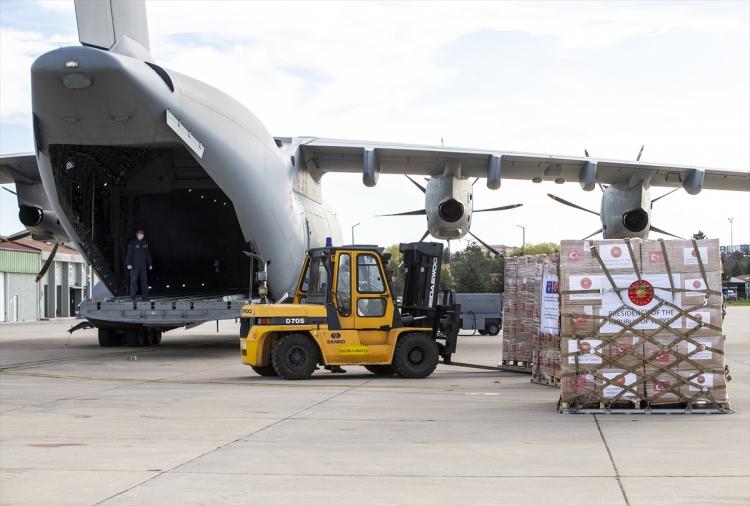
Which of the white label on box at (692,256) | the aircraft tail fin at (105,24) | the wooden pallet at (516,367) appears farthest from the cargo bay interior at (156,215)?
the white label on box at (692,256)

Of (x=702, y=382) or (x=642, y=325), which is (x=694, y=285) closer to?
(x=642, y=325)

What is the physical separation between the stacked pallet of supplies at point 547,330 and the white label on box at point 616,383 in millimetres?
2071

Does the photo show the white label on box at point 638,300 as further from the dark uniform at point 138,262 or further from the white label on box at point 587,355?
the dark uniform at point 138,262

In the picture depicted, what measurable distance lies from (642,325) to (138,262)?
1185 cm

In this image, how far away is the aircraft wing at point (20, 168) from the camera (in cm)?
2086

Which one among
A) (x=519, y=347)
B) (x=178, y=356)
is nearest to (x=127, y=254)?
(x=178, y=356)

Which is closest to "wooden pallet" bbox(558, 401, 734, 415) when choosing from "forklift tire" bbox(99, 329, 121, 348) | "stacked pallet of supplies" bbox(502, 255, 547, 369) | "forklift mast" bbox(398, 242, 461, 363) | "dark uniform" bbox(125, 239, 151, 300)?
"stacked pallet of supplies" bbox(502, 255, 547, 369)

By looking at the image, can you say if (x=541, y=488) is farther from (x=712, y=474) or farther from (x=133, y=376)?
(x=133, y=376)

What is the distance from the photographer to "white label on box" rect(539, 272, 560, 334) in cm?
1220

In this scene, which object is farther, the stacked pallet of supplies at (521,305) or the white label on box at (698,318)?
the stacked pallet of supplies at (521,305)

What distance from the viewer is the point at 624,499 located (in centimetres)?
568

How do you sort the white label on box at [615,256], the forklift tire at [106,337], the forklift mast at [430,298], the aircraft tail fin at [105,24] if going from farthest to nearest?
the forklift tire at [106,337], the aircraft tail fin at [105,24], the forklift mast at [430,298], the white label on box at [615,256]

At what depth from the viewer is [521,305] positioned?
46.2 ft

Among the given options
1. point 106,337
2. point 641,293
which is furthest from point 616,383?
point 106,337
